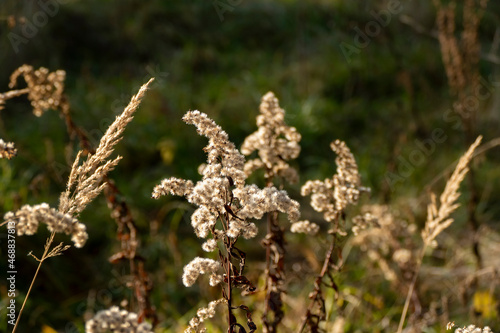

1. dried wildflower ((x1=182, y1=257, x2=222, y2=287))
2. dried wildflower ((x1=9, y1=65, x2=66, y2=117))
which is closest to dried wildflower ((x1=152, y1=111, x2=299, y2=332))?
dried wildflower ((x1=182, y1=257, x2=222, y2=287))

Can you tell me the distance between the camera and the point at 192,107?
5.94 metres

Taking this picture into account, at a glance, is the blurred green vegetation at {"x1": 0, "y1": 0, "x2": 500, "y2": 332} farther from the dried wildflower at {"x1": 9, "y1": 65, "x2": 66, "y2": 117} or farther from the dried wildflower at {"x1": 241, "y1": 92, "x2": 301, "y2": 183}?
the dried wildflower at {"x1": 241, "y1": 92, "x2": 301, "y2": 183}

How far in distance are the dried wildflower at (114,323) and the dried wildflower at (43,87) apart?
1362 millimetres

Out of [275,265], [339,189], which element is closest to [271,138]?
[339,189]

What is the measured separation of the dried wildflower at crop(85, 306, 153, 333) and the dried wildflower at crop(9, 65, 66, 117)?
136 cm

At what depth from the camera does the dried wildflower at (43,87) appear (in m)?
2.07

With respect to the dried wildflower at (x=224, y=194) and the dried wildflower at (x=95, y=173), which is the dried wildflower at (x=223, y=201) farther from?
the dried wildflower at (x=95, y=173)

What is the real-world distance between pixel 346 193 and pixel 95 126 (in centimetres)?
440

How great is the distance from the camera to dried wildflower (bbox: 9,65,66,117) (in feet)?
6.78

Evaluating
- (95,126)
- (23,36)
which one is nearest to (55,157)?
(95,126)

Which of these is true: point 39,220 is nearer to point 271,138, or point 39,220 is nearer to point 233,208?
point 233,208

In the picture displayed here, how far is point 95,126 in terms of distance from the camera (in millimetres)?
5562

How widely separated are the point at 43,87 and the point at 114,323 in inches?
58.6

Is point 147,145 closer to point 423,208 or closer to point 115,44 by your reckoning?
point 423,208
